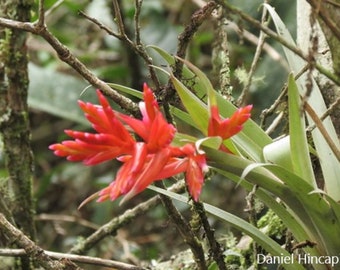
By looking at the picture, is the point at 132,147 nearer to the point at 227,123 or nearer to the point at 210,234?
the point at 227,123

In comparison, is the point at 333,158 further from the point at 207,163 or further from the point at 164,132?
the point at 164,132

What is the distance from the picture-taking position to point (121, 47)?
2986 millimetres

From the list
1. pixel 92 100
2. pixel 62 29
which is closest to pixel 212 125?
pixel 92 100

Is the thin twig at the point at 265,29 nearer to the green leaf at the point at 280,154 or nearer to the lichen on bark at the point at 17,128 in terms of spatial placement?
the green leaf at the point at 280,154

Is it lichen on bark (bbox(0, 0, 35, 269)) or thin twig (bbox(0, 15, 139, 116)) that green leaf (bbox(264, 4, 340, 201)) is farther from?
lichen on bark (bbox(0, 0, 35, 269))

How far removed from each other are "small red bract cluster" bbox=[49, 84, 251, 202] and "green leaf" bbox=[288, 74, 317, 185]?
0.46 ft

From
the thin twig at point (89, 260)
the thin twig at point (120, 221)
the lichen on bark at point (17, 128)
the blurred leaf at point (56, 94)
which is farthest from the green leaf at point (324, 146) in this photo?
the blurred leaf at point (56, 94)

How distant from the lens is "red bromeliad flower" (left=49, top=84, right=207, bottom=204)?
0.81 m

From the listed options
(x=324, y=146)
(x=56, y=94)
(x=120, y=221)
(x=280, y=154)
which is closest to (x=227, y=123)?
(x=280, y=154)

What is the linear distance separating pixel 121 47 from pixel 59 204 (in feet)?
2.68

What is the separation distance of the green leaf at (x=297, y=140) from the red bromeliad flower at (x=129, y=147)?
177 mm

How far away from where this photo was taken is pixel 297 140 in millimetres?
960

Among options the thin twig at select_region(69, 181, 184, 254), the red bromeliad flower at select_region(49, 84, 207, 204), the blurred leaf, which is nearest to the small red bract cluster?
the red bromeliad flower at select_region(49, 84, 207, 204)

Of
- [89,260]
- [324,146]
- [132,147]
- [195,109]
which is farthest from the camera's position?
[89,260]
